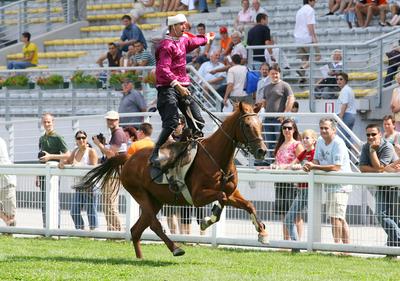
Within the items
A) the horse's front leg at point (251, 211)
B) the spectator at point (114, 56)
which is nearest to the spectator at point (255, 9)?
the spectator at point (114, 56)

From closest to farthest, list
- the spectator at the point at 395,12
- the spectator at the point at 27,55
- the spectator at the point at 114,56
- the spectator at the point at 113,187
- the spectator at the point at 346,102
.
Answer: the spectator at the point at 113,187
the spectator at the point at 346,102
the spectator at the point at 395,12
the spectator at the point at 114,56
the spectator at the point at 27,55

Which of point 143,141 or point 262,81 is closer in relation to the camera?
point 143,141

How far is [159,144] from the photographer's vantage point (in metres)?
14.5

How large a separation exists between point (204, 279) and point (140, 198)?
3.10 m

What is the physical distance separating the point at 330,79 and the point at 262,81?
1.35m

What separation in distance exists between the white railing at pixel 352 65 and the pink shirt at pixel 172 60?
786 centimetres

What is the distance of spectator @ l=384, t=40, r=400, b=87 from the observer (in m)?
22.0

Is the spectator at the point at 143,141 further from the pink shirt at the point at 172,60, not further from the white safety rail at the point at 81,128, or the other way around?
the pink shirt at the point at 172,60

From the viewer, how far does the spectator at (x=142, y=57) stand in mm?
26375

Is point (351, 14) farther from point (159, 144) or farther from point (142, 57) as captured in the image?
point (159, 144)

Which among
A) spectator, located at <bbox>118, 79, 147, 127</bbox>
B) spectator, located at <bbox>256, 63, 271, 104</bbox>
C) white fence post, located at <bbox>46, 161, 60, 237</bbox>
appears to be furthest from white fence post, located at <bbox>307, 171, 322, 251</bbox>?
spectator, located at <bbox>118, 79, 147, 127</bbox>

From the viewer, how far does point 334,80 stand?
74.2ft

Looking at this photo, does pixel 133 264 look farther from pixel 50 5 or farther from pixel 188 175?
pixel 50 5

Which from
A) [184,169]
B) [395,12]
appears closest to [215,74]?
[395,12]
